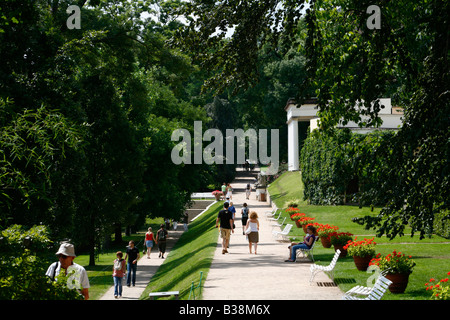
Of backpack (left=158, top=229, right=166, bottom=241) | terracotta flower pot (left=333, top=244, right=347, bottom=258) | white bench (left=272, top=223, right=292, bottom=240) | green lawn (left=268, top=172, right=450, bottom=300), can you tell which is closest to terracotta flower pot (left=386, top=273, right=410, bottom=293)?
green lawn (left=268, top=172, right=450, bottom=300)

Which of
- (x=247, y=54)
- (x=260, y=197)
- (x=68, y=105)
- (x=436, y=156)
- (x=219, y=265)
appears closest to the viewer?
(x=436, y=156)

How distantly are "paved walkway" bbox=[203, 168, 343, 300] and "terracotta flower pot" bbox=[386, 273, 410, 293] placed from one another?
3.96ft

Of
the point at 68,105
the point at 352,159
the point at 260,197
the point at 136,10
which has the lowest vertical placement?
the point at 260,197

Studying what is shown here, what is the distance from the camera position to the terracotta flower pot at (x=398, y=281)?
43.6ft

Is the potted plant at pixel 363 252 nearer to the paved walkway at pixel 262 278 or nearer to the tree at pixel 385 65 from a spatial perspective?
the paved walkway at pixel 262 278

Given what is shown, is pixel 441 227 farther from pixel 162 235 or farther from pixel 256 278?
pixel 162 235

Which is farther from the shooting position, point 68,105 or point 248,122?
point 248,122

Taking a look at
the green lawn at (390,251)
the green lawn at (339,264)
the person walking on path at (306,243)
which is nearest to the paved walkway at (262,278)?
the person walking on path at (306,243)

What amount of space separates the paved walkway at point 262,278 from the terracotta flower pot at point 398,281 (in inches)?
47.5

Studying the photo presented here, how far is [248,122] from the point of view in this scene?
76875mm

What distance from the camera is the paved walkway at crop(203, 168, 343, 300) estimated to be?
13789 millimetres

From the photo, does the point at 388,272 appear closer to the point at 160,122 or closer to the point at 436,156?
the point at 436,156

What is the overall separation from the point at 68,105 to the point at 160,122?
61.5 ft

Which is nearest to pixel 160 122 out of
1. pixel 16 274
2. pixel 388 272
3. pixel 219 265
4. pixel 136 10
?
pixel 136 10
